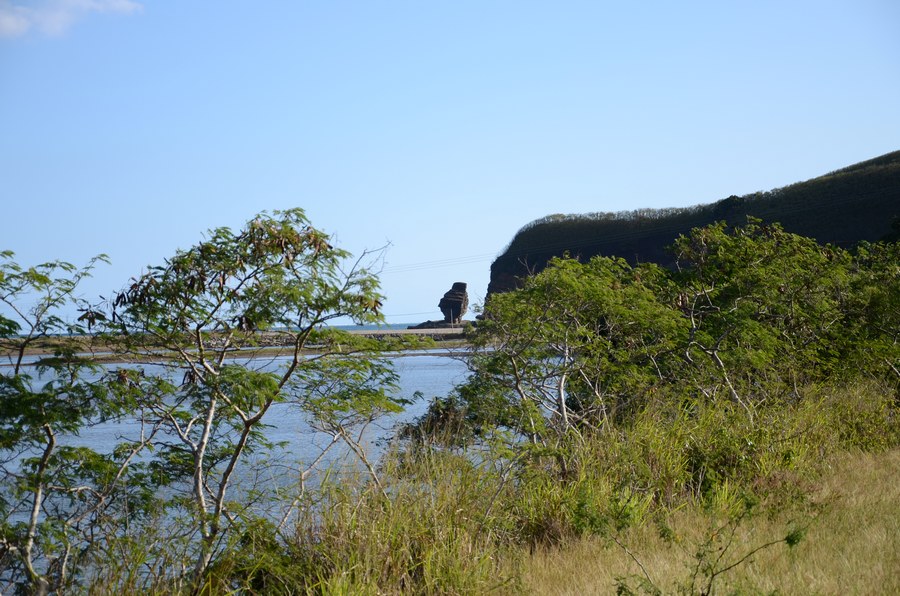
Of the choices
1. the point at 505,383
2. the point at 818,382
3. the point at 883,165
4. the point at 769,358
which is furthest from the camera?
the point at 883,165

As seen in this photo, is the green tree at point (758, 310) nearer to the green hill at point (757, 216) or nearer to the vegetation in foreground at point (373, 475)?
the vegetation in foreground at point (373, 475)

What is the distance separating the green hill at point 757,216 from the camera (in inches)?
2758

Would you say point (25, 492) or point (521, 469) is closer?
point (25, 492)

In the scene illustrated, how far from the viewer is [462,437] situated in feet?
24.4

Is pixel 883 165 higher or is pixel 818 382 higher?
pixel 883 165

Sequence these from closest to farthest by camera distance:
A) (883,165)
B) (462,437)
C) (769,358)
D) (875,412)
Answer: (462,437), (875,412), (769,358), (883,165)

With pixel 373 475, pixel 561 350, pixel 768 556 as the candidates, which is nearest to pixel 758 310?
pixel 561 350

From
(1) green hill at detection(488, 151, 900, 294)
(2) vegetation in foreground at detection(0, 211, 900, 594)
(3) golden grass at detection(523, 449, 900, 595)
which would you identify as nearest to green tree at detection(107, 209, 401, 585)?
(2) vegetation in foreground at detection(0, 211, 900, 594)

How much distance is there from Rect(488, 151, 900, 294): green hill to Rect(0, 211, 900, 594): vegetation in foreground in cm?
4531

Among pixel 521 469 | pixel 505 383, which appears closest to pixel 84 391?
pixel 521 469

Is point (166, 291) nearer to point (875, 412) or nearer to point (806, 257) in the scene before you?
point (875, 412)

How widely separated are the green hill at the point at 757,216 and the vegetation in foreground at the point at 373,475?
45311 millimetres

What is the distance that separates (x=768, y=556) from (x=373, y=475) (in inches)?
107

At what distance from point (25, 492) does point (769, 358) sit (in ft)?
29.0
